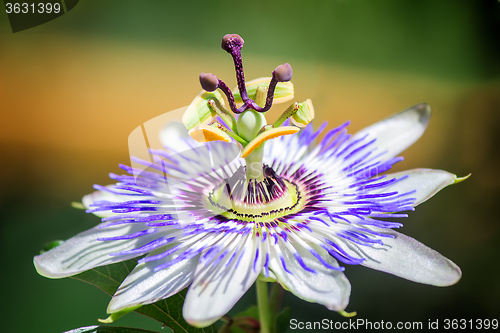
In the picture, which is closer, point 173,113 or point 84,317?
point 173,113

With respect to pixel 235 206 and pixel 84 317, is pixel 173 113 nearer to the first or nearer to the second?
pixel 235 206

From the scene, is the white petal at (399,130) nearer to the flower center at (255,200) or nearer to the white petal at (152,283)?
the flower center at (255,200)

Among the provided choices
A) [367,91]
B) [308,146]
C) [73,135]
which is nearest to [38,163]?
[73,135]

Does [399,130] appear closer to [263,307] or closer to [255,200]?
[255,200]
